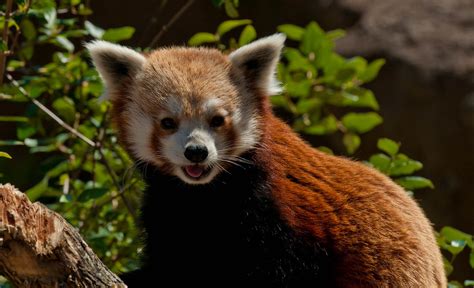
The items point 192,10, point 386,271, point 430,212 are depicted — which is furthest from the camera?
Answer: point 192,10

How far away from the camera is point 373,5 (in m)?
9.90

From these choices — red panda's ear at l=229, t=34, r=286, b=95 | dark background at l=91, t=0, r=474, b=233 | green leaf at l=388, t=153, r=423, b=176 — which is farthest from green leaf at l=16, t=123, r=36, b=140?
dark background at l=91, t=0, r=474, b=233

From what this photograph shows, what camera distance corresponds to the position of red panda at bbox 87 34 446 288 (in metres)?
4.84

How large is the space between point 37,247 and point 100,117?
3.08 m

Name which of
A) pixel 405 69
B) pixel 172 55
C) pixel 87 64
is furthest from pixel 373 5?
pixel 172 55

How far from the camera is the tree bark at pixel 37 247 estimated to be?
3.46m

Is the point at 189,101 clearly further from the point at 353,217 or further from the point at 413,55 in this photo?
the point at 413,55

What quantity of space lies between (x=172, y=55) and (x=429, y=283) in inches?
73.6

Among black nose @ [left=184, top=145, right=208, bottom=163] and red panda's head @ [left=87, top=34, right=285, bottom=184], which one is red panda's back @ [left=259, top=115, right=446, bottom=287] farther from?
black nose @ [left=184, top=145, right=208, bottom=163]

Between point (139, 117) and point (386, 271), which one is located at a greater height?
point (139, 117)

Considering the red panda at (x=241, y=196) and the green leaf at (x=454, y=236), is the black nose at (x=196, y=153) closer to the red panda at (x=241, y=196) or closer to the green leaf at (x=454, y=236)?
the red panda at (x=241, y=196)

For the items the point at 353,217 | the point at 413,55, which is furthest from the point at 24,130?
the point at 413,55

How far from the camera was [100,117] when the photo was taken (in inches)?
256

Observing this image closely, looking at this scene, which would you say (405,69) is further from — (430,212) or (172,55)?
(172,55)
